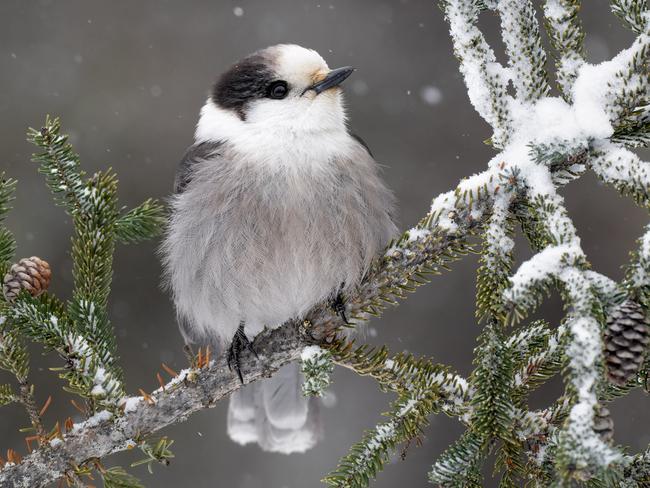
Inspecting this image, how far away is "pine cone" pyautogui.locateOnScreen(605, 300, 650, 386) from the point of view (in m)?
1.08

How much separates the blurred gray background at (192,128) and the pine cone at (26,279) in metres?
2.49

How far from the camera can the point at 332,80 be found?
2.44m

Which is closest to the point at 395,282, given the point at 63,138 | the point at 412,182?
the point at 63,138

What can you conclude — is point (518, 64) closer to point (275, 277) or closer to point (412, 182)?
point (275, 277)

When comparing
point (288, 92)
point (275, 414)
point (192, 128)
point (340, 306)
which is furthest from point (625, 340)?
point (192, 128)

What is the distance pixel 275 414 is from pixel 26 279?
1721 mm

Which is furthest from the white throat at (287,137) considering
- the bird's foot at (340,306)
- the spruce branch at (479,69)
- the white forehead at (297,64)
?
the spruce branch at (479,69)

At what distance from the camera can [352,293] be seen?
1.88 meters

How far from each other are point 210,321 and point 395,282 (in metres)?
0.96

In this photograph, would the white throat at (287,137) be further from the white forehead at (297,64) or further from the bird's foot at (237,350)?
the bird's foot at (237,350)

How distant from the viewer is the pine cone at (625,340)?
108cm

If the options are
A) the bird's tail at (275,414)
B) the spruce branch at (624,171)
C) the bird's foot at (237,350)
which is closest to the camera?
the spruce branch at (624,171)

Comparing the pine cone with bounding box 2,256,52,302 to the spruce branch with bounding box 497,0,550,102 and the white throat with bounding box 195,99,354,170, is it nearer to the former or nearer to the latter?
the white throat with bounding box 195,99,354,170

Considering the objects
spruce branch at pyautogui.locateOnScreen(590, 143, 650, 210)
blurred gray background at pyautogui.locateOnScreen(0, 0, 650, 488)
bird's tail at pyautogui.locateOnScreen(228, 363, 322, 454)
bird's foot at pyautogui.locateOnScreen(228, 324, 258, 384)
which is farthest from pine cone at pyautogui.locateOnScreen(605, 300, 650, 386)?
blurred gray background at pyautogui.locateOnScreen(0, 0, 650, 488)
